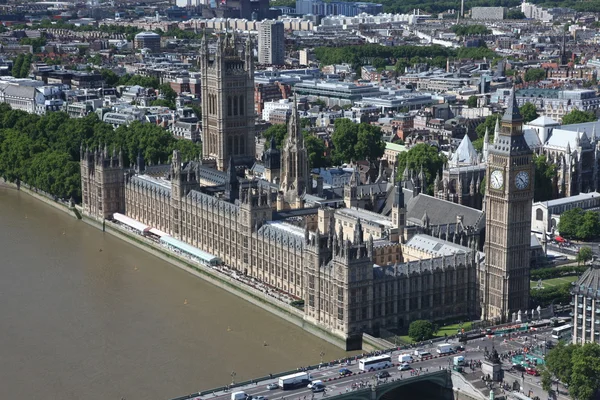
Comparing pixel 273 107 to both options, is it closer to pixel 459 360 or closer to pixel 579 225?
pixel 579 225

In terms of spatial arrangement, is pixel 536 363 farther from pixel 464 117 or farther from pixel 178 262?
pixel 464 117

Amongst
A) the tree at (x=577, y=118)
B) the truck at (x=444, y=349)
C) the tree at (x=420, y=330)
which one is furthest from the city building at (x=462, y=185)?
the tree at (x=577, y=118)

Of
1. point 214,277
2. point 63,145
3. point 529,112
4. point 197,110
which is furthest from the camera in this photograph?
point 197,110

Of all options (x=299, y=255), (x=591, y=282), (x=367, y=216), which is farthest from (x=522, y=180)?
(x=367, y=216)

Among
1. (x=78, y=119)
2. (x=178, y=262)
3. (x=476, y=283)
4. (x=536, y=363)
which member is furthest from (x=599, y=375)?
(x=78, y=119)

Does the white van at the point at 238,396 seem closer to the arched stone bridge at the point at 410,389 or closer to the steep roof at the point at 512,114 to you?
→ the arched stone bridge at the point at 410,389
